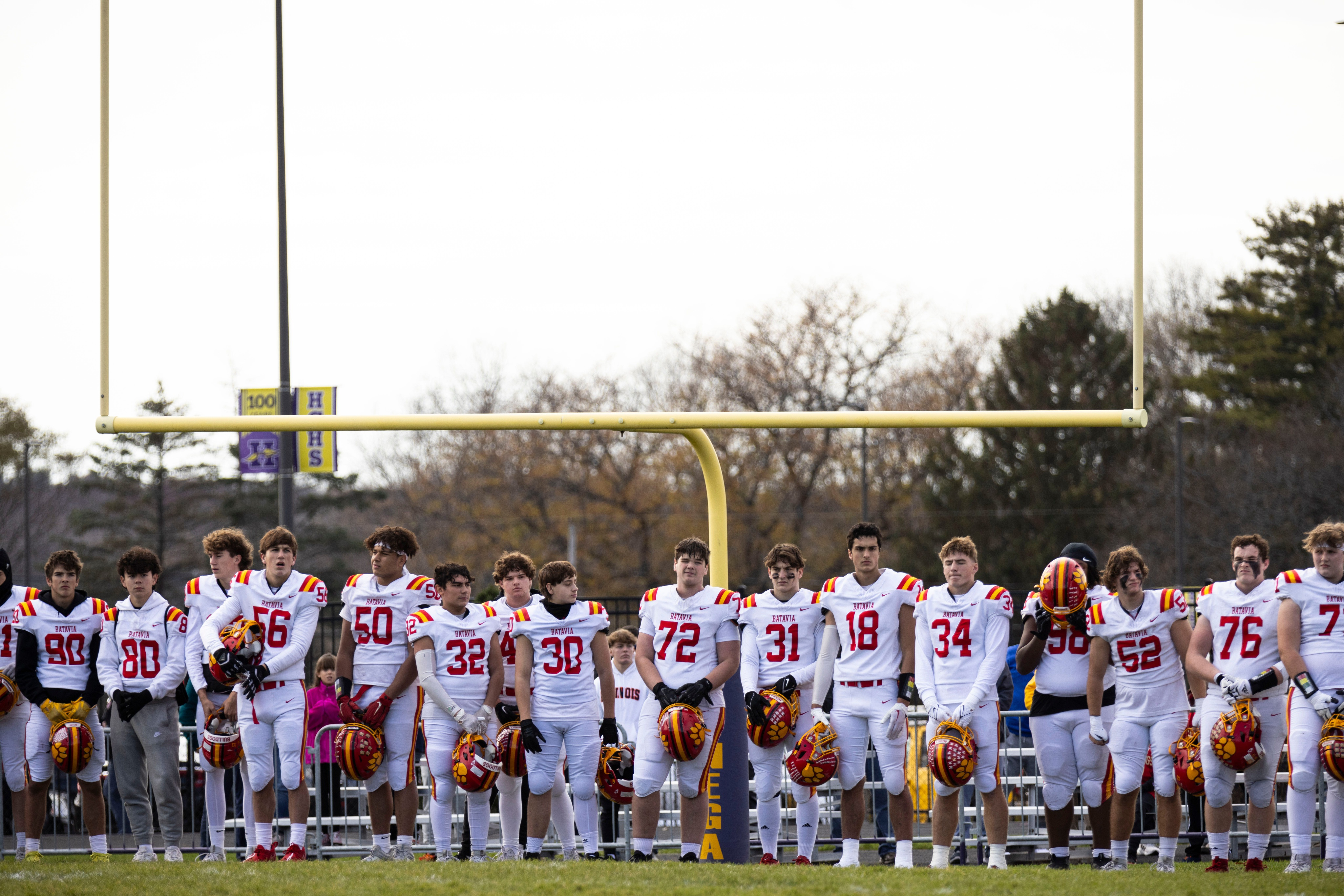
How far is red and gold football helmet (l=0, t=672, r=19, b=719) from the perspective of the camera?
761cm

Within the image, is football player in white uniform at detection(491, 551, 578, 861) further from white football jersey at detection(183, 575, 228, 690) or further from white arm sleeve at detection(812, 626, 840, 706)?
white football jersey at detection(183, 575, 228, 690)

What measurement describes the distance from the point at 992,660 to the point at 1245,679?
126 centimetres

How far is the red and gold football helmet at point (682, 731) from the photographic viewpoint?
7102mm

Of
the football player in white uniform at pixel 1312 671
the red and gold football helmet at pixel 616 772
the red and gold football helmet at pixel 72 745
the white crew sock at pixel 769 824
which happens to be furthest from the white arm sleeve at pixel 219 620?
the football player in white uniform at pixel 1312 671

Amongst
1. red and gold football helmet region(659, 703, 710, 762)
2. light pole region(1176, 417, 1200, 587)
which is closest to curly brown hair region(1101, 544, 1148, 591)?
red and gold football helmet region(659, 703, 710, 762)

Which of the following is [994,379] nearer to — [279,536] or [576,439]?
[576,439]

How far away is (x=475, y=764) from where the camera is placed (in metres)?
7.25

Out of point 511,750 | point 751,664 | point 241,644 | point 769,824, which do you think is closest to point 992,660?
point 751,664

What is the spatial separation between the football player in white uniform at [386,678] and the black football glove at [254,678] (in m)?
0.37

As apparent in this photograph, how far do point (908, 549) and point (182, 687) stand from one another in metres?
27.9

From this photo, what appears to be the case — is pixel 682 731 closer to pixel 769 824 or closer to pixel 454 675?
pixel 769 824

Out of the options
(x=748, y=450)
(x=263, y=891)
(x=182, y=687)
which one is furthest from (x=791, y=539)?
(x=263, y=891)

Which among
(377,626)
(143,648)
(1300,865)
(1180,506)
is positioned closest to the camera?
(1300,865)

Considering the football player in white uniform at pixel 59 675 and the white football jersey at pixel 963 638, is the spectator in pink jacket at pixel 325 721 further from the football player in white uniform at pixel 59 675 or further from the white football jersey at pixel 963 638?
the white football jersey at pixel 963 638
